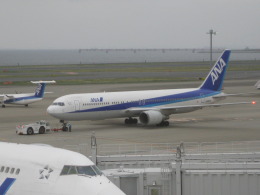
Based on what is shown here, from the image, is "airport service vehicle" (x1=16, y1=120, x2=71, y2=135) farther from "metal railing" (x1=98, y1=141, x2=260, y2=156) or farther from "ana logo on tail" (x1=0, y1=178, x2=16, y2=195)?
"ana logo on tail" (x1=0, y1=178, x2=16, y2=195)

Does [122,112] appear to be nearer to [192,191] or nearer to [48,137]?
[48,137]

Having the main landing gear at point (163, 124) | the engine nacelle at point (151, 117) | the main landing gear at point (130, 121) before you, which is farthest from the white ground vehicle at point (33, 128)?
the main landing gear at point (163, 124)

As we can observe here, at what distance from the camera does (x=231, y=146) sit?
50.5 meters

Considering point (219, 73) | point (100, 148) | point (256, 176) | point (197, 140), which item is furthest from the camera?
point (219, 73)

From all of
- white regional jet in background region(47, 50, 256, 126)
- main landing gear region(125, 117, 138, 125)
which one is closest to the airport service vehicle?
white regional jet in background region(47, 50, 256, 126)

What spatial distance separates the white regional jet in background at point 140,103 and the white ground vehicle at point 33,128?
1730 millimetres

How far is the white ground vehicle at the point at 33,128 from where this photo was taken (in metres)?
60.2

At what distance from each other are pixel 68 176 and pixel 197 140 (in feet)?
110

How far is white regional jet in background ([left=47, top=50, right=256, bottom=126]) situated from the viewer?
206 ft

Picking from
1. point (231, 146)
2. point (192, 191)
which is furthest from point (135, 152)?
point (192, 191)

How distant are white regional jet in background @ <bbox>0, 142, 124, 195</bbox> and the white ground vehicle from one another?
114 feet

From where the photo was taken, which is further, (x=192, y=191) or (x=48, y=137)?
(x=48, y=137)

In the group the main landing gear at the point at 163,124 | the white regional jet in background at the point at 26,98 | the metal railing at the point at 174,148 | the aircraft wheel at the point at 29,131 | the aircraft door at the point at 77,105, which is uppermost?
the white regional jet in background at the point at 26,98

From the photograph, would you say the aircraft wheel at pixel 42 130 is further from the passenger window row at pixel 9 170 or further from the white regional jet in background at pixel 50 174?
the passenger window row at pixel 9 170
